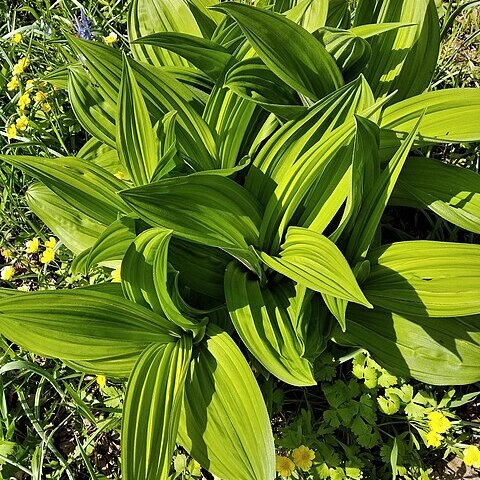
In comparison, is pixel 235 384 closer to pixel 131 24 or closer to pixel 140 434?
pixel 140 434

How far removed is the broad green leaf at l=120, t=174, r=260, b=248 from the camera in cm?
134

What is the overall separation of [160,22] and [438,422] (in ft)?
4.98

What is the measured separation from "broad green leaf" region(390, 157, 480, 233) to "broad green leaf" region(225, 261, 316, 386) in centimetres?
49

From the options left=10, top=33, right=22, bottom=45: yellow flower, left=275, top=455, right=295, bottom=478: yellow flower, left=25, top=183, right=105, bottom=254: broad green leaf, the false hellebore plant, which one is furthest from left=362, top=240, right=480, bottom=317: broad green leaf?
left=10, top=33, right=22, bottom=45: yellow flower

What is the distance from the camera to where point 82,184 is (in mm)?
1650

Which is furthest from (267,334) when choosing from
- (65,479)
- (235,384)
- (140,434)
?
(65,479)

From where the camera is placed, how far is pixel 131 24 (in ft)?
6.72

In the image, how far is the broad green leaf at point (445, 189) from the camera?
1.63 metres

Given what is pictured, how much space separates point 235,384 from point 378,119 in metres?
0.77

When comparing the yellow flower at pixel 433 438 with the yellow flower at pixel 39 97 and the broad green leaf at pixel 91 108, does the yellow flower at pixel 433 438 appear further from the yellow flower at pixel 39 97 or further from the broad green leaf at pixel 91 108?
the yellow flower at pixel 39 97

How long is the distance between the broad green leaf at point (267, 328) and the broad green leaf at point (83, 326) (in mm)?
203

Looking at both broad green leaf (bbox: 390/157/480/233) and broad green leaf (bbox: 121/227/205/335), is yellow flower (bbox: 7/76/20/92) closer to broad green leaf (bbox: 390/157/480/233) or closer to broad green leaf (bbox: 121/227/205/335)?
broad green leaf (bbox: 121/227/205/335)

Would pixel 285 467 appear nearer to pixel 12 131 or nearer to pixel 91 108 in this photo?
pixel 91 108

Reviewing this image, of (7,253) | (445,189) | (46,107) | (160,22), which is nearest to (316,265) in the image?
(445,189)
